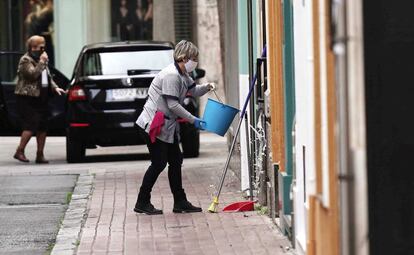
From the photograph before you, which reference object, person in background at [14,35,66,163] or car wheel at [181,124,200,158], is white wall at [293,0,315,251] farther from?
person in background at [14,35,66,163]

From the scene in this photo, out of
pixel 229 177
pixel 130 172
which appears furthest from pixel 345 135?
pixel 130 172

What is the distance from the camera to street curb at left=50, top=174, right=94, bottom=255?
10.8 meters

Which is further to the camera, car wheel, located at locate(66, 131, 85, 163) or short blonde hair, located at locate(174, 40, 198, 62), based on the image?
car wheel, located at locate(66, 131, 85, 163)

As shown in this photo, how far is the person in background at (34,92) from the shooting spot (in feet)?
63.4

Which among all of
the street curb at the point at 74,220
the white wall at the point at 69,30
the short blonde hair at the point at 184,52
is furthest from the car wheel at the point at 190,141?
the white wall at the point at 69,30

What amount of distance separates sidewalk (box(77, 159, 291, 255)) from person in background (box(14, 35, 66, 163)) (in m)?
4.22

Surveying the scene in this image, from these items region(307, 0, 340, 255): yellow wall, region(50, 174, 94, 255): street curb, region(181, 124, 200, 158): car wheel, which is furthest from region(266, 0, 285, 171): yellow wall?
region(181, 124, 200, 158): car wheel

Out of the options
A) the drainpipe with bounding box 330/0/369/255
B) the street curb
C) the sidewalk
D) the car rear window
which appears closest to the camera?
the drainpipe with bounding box 330/0/369/255

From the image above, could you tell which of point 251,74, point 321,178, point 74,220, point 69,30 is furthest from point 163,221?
point 69,30

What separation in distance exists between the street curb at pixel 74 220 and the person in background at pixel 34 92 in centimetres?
297

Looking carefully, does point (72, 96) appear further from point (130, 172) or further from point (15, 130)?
point (15, 130)

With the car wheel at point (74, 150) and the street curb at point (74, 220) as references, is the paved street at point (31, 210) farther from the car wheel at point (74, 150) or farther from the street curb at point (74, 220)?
the car wheel at point (74, 150)

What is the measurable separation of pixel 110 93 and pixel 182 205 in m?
6.33

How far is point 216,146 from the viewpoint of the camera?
2244cm
